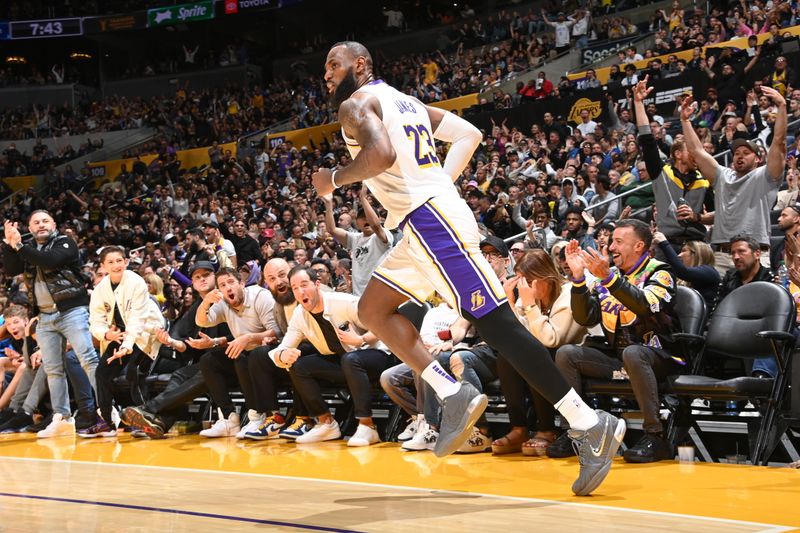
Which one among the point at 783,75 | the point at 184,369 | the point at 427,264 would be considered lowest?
the point at 184,369

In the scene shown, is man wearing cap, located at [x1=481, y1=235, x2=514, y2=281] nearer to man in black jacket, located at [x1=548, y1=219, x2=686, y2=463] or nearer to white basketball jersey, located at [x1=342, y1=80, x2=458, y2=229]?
man in black jacket, located at [x1=548, y1=219, x2=686, y2=463]

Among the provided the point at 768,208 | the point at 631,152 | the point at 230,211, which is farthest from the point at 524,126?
A: the point at 768,208

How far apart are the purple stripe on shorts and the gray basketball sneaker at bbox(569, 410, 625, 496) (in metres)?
0.67

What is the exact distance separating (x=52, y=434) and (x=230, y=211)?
10.1 meters

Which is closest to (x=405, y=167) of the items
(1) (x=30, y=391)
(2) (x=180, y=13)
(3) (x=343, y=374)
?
(3) (x=343, y=374)

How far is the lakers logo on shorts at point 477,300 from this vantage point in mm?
3818

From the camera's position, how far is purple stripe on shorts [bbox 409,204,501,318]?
383 centimetres

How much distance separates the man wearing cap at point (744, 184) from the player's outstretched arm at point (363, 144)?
3241mm

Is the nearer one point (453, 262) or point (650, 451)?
point (453, 262)

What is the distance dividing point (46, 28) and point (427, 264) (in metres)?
30.7

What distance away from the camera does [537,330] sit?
5.60 m

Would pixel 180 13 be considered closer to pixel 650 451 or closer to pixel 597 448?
pixel 650 451

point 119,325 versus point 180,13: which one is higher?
point 180,13

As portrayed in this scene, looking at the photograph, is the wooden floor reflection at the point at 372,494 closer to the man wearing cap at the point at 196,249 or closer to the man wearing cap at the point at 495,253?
the man wearing cap at the point at 495,253
